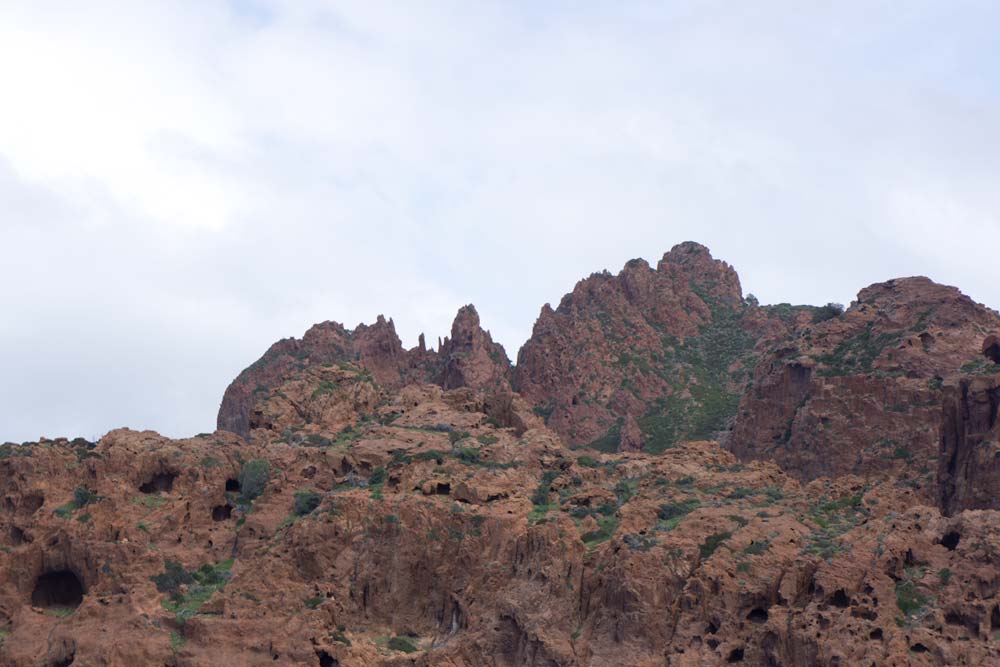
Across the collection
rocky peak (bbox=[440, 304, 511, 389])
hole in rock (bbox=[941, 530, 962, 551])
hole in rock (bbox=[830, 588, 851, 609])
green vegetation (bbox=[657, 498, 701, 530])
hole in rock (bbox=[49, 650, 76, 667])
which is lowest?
hole in rock (bbox=[49, 650, 76, 667])

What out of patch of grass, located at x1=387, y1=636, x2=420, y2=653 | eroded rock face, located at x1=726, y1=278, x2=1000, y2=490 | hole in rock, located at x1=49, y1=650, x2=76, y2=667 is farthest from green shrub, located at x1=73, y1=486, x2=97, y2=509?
eroded rock face, located at x1=726, y1=278, x2=1000, y2=490

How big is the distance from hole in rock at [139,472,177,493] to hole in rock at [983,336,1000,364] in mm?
49450

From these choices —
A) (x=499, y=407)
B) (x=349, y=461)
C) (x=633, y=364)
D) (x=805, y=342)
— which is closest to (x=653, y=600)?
(x=349, y=461)

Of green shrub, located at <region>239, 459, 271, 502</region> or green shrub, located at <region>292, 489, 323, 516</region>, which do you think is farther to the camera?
green shrub, located at <region>239, 459, 271, 502</region>

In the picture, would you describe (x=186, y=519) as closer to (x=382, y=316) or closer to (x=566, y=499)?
(x=566, y=499)

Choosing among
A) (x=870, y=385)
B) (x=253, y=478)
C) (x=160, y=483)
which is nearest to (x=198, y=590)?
(x=253, y=478)

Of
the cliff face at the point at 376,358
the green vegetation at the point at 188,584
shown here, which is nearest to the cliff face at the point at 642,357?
the cliff face at the point at 376,358

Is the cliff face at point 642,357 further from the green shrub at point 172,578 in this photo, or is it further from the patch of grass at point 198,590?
the green shrub at point 172,578

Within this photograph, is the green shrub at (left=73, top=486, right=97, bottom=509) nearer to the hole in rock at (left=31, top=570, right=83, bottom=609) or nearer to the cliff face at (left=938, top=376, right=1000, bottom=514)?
the hole in rock at (left=31, top=570, right=83, bottom=609)

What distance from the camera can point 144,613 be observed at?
5469cm

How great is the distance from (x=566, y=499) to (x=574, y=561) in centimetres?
653

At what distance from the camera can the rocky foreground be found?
50469 millimetres

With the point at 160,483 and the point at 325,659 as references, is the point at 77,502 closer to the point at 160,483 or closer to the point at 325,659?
the point at 160,483

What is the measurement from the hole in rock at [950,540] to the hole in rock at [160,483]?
1378 inches
